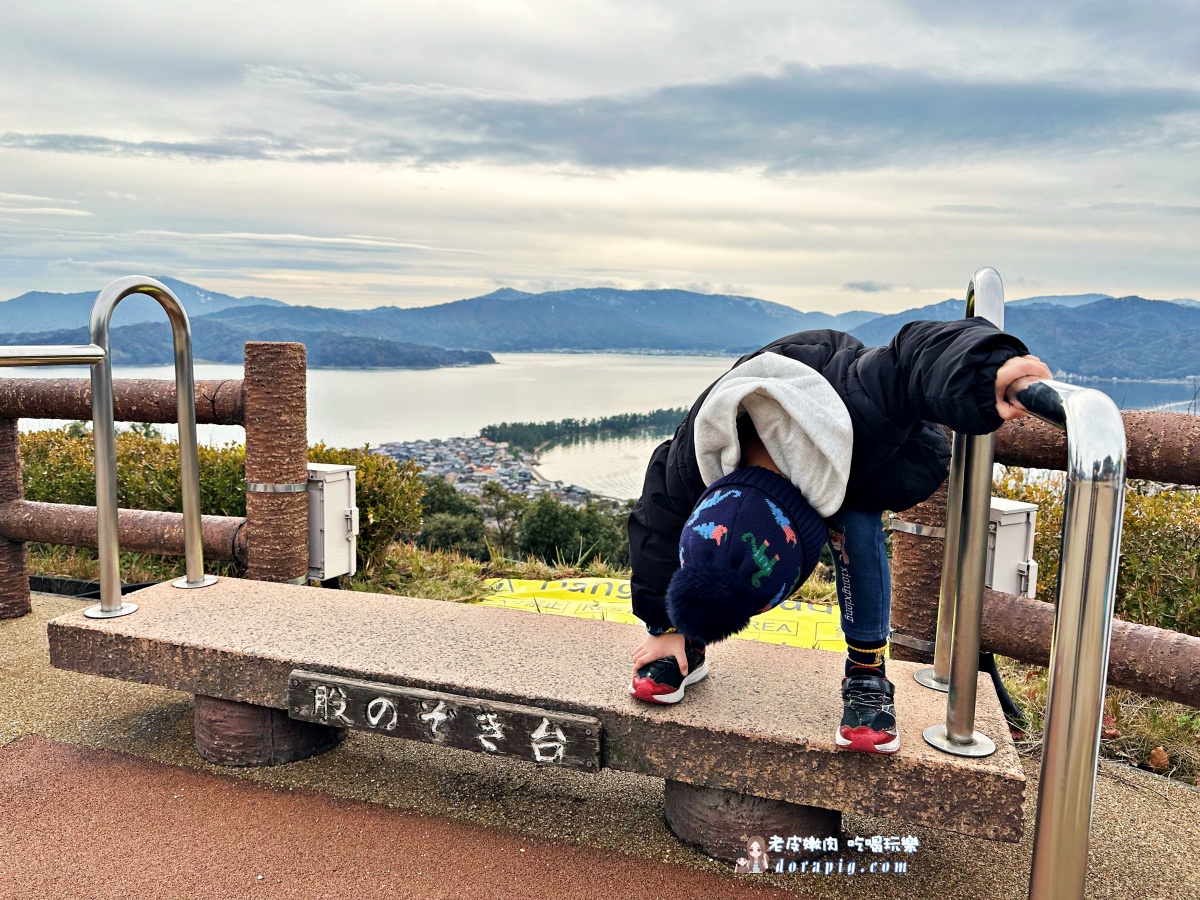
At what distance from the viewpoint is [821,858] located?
7.24ft

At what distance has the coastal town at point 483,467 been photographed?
9.96 metres

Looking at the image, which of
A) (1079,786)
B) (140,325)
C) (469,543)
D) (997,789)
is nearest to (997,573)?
(997,789)

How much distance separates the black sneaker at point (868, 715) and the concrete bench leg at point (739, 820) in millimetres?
262

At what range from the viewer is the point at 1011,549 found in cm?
293

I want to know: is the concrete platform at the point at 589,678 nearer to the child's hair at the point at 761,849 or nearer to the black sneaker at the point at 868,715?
→ the black sneaker at the point at 868,715

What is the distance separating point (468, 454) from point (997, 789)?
11536 mm

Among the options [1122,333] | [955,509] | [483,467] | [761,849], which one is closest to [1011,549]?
[955,509]

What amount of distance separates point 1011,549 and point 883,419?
1397 mm

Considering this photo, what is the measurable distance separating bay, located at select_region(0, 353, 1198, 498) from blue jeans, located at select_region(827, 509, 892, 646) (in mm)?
451

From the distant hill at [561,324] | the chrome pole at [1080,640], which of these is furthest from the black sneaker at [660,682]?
the distant hill at [561,324]

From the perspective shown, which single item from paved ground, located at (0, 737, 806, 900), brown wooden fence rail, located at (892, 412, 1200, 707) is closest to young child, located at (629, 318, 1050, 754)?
paved ground, located at (0, 737, 806, 900)

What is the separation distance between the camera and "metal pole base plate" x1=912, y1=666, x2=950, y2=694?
238 centimetres

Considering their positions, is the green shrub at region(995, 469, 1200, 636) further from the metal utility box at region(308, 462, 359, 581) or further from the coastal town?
the coastal town

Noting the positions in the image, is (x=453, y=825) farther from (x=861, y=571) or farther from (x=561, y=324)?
(x=561, y=324)
